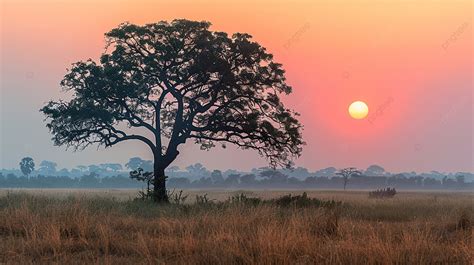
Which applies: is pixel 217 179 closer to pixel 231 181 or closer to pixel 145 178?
pixel 231 181

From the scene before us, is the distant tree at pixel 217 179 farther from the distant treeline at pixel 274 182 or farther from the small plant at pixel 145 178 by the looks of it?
the small plant at pixel 145 178

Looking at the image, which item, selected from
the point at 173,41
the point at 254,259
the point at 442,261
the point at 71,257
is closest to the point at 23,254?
the point at 71,257

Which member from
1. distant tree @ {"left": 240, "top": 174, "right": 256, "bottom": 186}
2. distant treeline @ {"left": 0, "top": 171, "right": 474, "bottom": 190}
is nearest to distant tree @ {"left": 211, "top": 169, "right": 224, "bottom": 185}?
distant treeline @ {"left": 0, "top": 171, "right": 474, "bottom": 190}

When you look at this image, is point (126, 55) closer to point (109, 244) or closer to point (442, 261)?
point (109, 244)

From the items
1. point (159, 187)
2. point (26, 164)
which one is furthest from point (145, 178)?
point (26, 164)

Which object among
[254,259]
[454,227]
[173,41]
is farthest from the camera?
[173,41]

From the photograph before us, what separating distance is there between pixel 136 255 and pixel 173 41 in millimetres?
20420

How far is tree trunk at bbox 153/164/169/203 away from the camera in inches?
1040

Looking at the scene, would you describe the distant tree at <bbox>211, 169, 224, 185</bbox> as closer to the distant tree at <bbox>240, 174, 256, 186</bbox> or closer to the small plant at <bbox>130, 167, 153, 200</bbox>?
the distant tree at <bbox>240, 174, 256, 186</bbox>

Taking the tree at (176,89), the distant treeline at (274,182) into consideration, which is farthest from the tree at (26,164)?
the tree at (176,89)

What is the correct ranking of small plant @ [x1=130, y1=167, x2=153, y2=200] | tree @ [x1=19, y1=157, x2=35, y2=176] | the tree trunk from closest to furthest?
the tree trunk → small plant @ [x1=130, y1=167, x2=153, y2=200] → tree @ [x1=19, y1=157, x2=35, y2=176]

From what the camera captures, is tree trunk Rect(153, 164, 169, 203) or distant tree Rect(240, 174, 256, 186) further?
distant tree Rect(240, 174, 256, 186)

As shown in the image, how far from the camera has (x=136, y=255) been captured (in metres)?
8.43

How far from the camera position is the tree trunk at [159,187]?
26406mm
